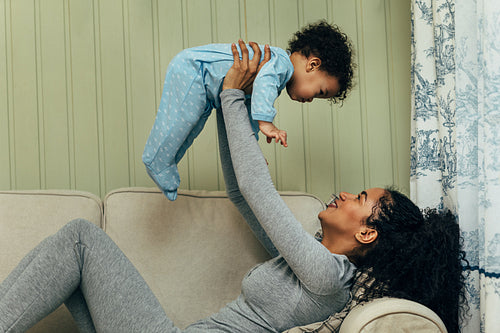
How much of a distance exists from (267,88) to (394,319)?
728 millimetres

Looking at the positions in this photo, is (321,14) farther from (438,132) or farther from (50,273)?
(50,273)

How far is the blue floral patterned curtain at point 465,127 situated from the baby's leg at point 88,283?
0.93m

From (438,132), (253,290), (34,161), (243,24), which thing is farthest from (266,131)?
(34,161)

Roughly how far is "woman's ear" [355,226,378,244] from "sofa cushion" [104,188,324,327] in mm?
439

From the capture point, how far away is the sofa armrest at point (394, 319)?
116 centimetres

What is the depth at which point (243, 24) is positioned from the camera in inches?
88.0

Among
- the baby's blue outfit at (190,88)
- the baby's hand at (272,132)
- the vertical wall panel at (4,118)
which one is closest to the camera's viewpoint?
the baby's hand at (272,132)

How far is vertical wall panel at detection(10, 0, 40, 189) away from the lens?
2.19 metres

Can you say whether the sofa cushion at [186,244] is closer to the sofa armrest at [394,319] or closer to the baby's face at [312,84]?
the baby's face at [312,84]

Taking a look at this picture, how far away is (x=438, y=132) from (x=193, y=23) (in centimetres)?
118

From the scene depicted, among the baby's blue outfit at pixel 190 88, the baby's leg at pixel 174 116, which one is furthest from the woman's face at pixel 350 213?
the baby's leg at pixel 174 116

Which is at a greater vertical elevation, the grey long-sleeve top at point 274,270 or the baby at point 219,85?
the baby at point 219,85

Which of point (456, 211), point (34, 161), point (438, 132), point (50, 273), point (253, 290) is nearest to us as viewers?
point (50, 273)

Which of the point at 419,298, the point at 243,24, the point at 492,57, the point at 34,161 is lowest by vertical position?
the point at 419,298
